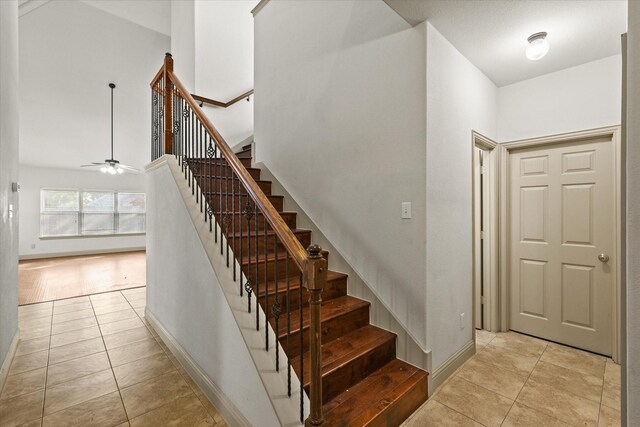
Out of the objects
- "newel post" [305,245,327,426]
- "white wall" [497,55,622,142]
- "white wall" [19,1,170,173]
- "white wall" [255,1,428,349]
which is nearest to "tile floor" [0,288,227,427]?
"newel post" [305,245,327,426]

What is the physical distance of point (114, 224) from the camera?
29.7 feet

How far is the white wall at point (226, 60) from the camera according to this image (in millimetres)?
4676

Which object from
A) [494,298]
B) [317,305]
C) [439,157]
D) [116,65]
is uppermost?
[116,65]

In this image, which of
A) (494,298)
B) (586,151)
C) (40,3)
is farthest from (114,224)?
(586,151)

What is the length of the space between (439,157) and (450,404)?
1.71 m

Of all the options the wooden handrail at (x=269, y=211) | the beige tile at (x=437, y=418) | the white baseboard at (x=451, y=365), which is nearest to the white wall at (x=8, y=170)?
the wooden handrail at (x=269, y=211)

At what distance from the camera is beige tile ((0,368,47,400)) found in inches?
82.0

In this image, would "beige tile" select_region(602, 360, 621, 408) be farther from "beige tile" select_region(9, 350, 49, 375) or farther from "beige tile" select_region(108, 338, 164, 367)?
"beige tile" select_region(9, 350, 49, 375)

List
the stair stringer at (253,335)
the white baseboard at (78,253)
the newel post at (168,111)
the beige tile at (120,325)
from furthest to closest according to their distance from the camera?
1. the white baseboard at (78,253)
2. the beige tile at (120,325)
3. the newel post at (168,111)
4. the stair stringer at (253,335)

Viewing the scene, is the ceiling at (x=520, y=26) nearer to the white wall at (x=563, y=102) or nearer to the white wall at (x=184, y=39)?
the white wall at (x=563, y=102)

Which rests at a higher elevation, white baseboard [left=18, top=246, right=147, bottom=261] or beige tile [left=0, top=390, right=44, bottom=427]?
white baseboard [left=18, top=246, right=147, bottom=261]

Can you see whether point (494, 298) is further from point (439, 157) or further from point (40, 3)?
point (40, 3)

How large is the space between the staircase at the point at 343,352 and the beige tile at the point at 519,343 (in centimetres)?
128

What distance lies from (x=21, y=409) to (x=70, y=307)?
2483 millimetres
